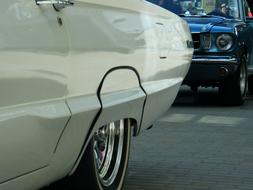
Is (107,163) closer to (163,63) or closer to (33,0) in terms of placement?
(163,63)

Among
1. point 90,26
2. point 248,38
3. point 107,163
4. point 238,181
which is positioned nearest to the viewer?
point 90,26

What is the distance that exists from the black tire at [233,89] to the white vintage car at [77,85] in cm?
586

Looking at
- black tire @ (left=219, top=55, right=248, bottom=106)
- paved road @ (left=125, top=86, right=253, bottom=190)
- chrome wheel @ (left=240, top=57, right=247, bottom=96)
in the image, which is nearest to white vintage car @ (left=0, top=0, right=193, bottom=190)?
paved road @ (left=125, top=86, right=253, bottom=190)

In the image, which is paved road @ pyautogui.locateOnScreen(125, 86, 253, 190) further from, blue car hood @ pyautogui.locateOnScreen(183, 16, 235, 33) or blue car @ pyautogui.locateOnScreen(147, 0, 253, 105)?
blue car hood @ pyautogui.locateOnScreen(183, 16, 235, 33)

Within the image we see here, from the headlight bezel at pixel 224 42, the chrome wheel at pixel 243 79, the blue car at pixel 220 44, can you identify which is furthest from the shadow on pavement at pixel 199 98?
the headlight bezel at pixel 224 42

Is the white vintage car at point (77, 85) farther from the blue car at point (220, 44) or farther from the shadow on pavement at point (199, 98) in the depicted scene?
the shadow on pavement at point (199, 98)

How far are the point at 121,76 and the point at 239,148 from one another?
322 cm

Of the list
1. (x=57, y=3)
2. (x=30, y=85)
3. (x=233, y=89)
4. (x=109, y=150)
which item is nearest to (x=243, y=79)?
(x=233, y=89)

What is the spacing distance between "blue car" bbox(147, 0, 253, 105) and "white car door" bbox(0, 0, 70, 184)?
7.16m

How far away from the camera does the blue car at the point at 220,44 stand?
10594mm

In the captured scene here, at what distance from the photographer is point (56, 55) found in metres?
3.51

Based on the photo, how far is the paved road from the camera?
572 cm

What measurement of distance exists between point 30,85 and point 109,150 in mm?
1851

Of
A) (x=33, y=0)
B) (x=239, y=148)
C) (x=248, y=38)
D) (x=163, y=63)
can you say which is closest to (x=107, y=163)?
(x=163, y=63)
